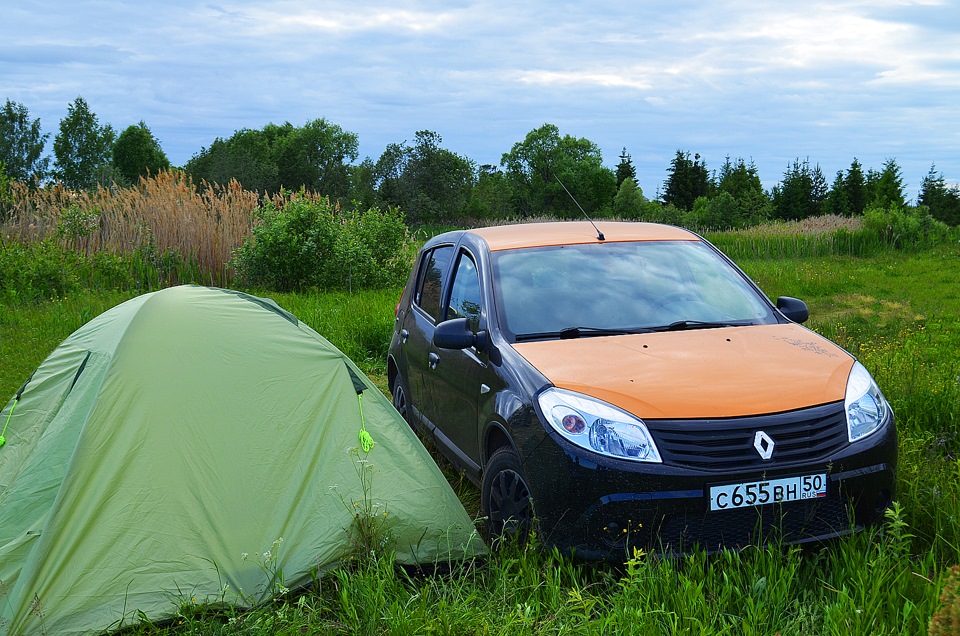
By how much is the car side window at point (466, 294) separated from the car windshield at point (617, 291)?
20 centimetres

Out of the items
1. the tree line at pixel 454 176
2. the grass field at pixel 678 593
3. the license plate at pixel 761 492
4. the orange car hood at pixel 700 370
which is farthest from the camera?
the tree line at pixel 454 176

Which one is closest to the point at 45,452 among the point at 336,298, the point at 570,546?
the point at 570,546

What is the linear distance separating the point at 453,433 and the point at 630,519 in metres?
1.76

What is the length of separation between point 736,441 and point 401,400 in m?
3.45

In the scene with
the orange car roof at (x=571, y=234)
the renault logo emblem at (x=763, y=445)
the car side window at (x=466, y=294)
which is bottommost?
the renault logo emblem at (x=763, y=445)

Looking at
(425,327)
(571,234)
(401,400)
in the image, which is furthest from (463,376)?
(401,400)

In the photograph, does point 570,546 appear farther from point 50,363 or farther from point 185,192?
point 185,192

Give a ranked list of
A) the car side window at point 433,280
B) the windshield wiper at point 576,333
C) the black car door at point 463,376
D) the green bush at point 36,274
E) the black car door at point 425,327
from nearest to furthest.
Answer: the windshield wiper at point 576,333 → the black car door at point 463,376 → the black car door at point 425,327 → the car side window at point 433,280 → the green bush at point 36,274

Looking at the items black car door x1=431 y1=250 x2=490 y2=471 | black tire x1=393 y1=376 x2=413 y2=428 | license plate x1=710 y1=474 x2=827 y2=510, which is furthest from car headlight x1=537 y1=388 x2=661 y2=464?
black tire x1=393 y1=376 x2=413 y2=428

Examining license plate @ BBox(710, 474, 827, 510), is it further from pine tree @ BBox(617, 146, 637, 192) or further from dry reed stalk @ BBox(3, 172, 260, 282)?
pine tree @ BBox(617, 146, 637, 192)

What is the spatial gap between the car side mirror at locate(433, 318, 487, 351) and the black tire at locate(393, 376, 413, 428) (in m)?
1.79

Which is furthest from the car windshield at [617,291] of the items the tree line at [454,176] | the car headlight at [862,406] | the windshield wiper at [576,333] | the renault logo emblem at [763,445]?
the tree line at [454,176]

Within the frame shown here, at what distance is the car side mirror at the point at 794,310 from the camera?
4.91m

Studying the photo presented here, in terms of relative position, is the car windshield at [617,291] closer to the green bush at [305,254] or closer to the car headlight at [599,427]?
the car headlight at [599,427]
